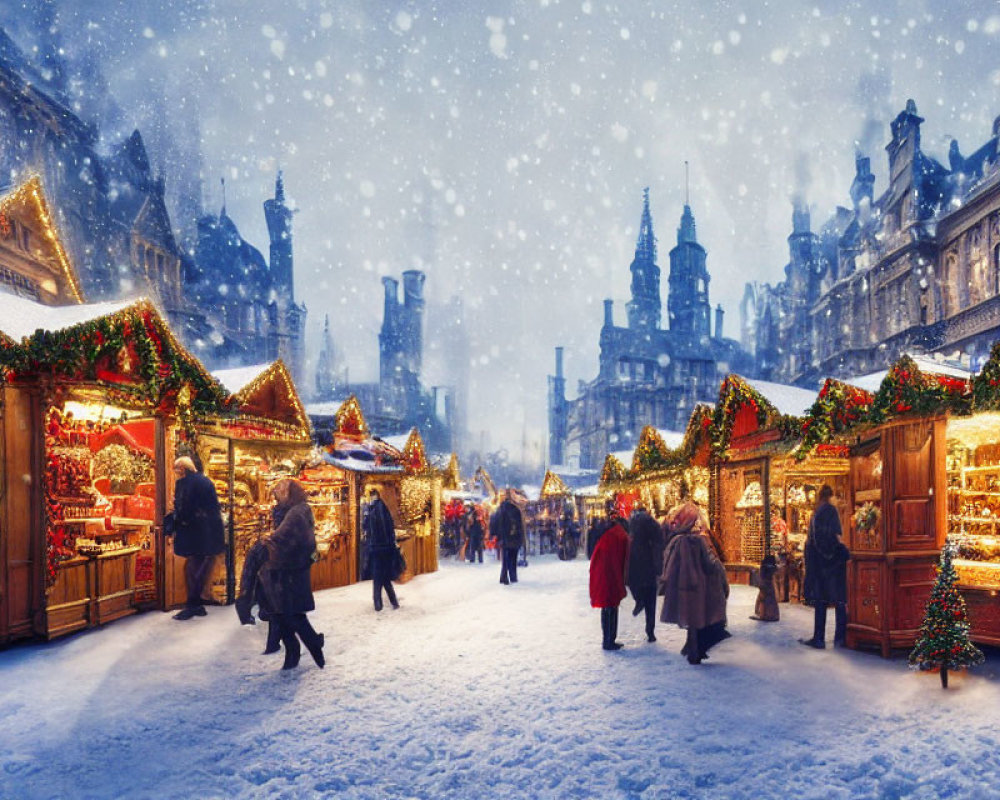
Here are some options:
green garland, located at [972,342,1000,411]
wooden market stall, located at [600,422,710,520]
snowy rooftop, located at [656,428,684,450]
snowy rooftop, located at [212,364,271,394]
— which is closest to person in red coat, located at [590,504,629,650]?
green garland, located at [972,342,1000,411]

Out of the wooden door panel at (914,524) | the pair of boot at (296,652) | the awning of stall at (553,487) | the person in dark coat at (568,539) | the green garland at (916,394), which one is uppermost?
the green garland at (916,394)

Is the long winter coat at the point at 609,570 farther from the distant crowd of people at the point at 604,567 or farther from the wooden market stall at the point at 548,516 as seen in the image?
the wooden market stall at the point at 548,516

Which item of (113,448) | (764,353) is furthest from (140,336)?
(764,353)

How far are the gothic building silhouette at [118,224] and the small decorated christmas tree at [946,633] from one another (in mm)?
15190

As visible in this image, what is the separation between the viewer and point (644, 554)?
29.5 ft

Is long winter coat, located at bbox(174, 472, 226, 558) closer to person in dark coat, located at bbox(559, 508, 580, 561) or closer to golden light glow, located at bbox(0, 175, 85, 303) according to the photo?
golden light glow, located at bbox(0, 175, 85, 303)

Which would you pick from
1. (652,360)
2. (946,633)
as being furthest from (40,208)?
(652,360)

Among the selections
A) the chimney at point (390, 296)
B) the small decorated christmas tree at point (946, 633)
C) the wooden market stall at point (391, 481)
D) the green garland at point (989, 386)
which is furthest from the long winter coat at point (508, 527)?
the chimney at point (390, 296)

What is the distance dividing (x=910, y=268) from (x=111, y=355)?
91.6ft

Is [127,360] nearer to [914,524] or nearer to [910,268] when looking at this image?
[914,524]

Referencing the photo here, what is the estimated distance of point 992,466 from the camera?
8.55 m

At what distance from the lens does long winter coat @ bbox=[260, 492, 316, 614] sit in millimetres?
6062

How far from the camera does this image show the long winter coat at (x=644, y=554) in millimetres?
8914

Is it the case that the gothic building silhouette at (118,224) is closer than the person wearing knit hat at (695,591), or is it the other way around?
the person wearing knit hat at (695,591)
